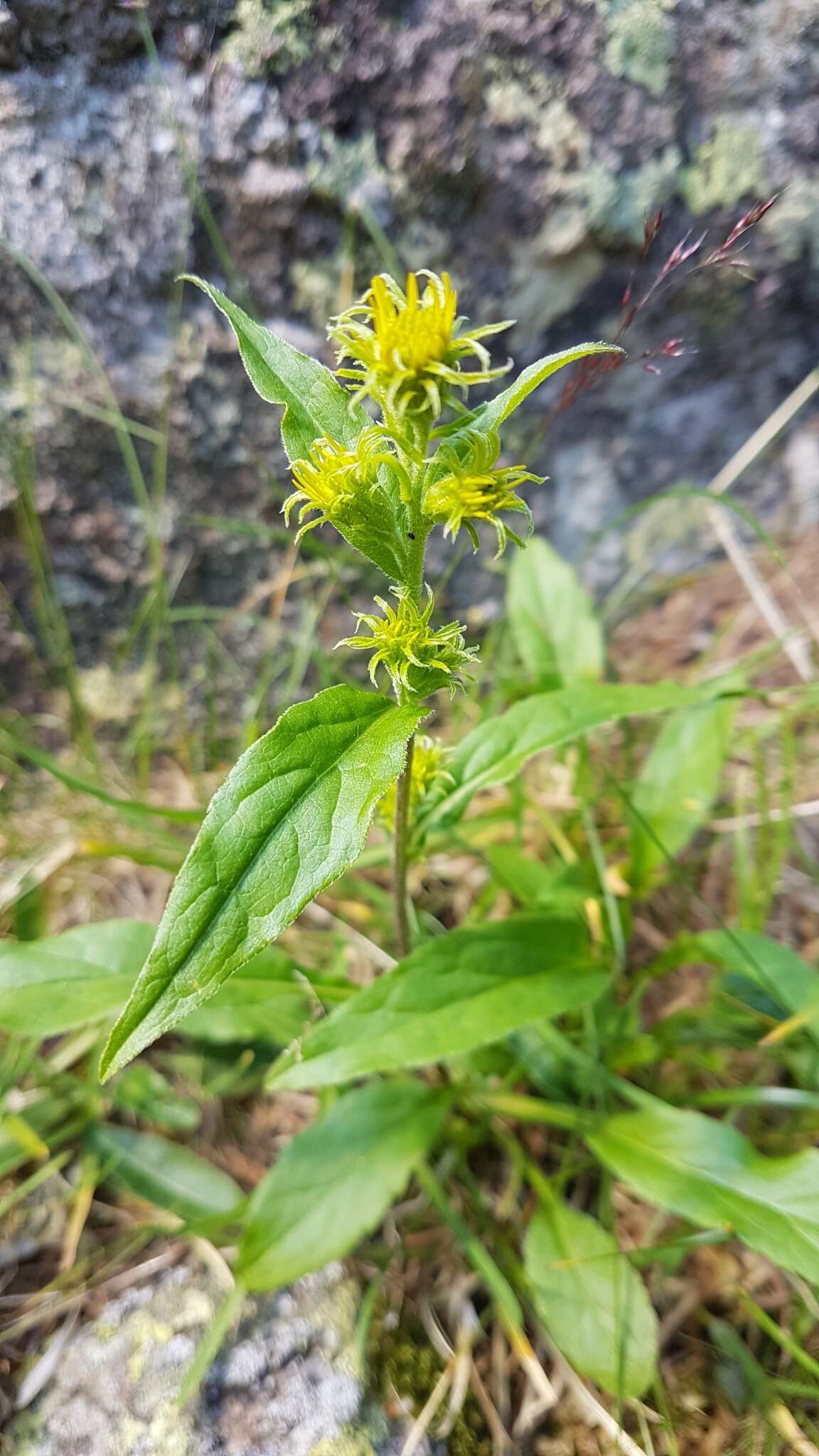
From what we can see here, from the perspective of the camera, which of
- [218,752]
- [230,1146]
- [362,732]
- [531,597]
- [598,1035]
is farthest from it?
[218,752]

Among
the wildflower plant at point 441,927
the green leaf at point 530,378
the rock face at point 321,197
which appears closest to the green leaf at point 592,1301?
the wildflower plant at point 441,927

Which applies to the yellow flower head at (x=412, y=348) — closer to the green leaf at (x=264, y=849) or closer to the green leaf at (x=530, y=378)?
the green leaf at (x=530, y=378)

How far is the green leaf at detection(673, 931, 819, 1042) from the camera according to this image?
1.46 m

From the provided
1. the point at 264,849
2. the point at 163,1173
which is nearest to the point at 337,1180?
the point at 163,1173

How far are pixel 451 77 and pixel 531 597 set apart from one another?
0.99 metres

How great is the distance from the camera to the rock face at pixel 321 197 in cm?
165

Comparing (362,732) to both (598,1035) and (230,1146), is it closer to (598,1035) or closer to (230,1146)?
(598,1035)

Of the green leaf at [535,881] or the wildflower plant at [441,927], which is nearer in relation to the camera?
the wildflower plant at [441,927]

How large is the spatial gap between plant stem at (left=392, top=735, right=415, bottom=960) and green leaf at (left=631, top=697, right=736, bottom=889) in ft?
1.87

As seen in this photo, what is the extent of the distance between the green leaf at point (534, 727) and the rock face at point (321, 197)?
62cm

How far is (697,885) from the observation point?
6.60 ft

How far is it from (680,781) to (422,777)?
745mm

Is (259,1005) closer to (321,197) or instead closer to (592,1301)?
(592,1301)

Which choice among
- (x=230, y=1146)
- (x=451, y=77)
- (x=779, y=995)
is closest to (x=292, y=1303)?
(x=230, y=1146)
